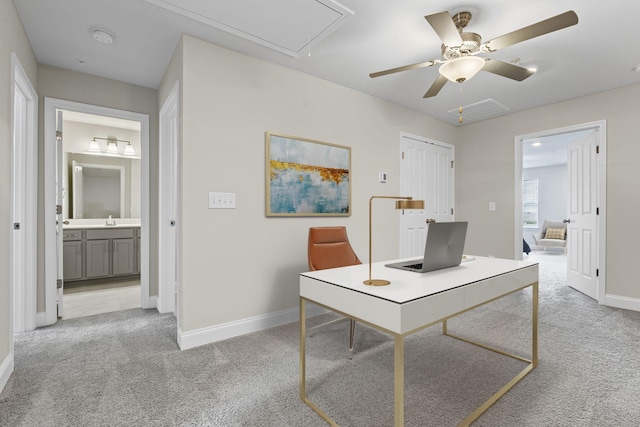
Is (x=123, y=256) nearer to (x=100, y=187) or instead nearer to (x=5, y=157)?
(x=100, y=187)

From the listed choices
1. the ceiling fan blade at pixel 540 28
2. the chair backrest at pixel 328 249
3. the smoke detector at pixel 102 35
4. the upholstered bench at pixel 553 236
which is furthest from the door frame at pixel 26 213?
the upholstered bench at pixel 553 236

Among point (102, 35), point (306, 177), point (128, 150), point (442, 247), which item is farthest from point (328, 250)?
point (128, 150)

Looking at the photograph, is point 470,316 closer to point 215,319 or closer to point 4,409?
point 215,319

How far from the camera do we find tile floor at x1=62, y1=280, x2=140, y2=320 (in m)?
3.42

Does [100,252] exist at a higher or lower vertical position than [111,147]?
lower

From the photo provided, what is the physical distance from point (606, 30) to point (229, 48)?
3.05 metres

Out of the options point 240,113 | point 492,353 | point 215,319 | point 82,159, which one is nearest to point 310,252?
point 215,319

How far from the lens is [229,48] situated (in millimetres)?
2668

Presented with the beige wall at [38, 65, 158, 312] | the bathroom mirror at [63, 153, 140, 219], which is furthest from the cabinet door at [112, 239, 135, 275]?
the beige wall at [38, 65, 158, 312]

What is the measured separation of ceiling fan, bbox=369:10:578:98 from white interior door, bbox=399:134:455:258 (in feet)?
6.35

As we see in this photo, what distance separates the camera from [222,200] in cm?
264

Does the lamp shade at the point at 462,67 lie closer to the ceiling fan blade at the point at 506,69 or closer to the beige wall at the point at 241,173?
the ceiling fan blade at the point at 506,69

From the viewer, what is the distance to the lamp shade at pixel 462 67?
2068 millimetres

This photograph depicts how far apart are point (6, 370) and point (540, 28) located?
381 centimetres
